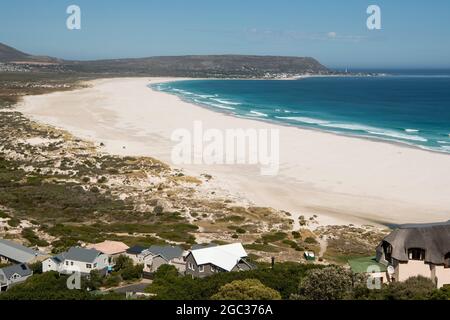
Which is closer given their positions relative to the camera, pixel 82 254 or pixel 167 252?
pixel 82 254

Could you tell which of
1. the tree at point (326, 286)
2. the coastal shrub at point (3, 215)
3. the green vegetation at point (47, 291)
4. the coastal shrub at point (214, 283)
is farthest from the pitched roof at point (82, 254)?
the tree at point (326, 286)

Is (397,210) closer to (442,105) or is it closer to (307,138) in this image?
(307,138)

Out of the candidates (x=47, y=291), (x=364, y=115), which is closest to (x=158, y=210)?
(x=47, y=291)

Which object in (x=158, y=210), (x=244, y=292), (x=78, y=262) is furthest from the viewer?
(x=158, y=210)

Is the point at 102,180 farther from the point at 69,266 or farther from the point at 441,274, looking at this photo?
the point at 441,274

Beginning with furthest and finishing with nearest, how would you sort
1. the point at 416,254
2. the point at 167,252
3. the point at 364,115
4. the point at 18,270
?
the point at 364,115 → the point at 167,252 → the point at 18,270 → the point at 416,254

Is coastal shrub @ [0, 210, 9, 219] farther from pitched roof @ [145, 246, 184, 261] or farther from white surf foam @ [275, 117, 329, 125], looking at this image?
white surf foam @ [275, 117, 329, 125]

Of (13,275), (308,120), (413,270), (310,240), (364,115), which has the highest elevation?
(364,115)

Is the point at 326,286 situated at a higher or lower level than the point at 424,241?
lower

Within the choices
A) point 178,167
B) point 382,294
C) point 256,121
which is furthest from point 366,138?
point 382,294
